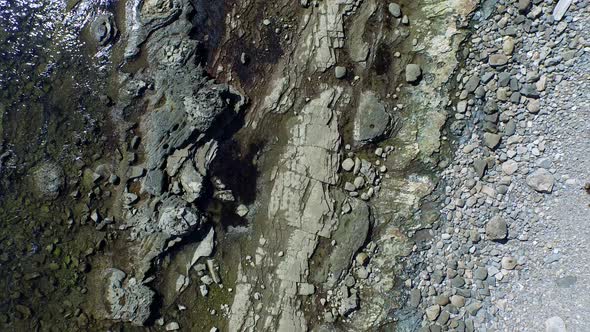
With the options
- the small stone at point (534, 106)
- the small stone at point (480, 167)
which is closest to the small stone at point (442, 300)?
the small stone at point (480, 167)

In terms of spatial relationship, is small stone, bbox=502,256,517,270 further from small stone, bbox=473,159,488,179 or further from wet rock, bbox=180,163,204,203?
wet rock, bbox=180,163,204,203

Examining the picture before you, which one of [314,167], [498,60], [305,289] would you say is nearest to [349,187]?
[314,167]

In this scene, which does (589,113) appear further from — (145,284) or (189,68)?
(145,284)

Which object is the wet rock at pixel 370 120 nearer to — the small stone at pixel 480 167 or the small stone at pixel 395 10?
the small stone at pixel 395 10

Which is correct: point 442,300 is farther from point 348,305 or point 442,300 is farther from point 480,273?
point 348,305

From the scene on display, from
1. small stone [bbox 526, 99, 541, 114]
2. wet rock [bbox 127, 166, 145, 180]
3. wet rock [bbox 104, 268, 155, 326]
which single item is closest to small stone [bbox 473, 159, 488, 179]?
small stone [bbox 526, 99, 541, 114]
